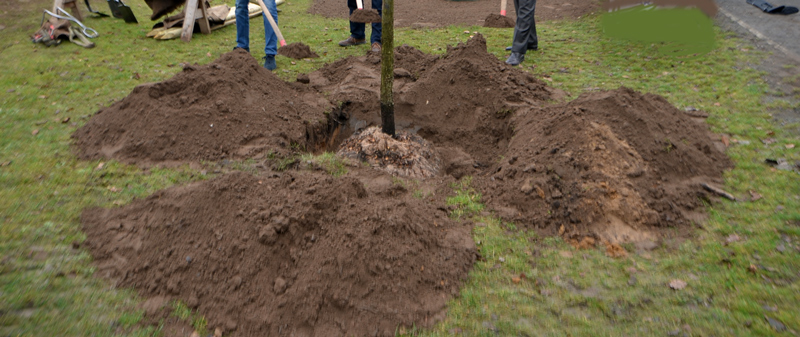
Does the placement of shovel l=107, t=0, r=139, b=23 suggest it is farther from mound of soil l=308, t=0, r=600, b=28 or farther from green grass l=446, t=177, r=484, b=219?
green grass l=446, t=177, r=484, b=219

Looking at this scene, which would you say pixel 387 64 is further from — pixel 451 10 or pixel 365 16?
pixel 451 10

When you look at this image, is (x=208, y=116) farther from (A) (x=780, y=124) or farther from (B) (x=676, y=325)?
(A) (x=780, y=124)

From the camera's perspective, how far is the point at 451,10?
11.9 m

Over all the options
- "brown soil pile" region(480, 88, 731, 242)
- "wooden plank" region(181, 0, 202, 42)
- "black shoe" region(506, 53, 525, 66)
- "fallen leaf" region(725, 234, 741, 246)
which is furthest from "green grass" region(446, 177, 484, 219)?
"wooden plank" region(181, 0, 202, 42)

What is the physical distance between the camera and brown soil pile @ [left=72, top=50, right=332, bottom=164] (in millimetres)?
4438

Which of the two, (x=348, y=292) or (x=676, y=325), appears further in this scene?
(x=348, y=292)

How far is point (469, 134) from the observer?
525cm

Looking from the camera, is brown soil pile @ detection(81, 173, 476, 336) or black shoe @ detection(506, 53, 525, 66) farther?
black shoe @ detection(506, 53, 525, 66)

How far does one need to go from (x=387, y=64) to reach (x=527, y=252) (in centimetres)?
219

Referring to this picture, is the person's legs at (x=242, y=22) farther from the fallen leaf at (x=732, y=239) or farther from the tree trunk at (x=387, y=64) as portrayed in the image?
the fallen leaf at (x=732, y=239)

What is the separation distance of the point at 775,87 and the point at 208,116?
670 cm

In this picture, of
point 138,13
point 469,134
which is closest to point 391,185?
point 469,134

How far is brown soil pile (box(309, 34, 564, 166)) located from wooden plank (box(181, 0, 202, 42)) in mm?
3674

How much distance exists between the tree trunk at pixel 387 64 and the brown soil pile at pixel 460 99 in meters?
0.84
